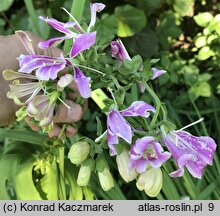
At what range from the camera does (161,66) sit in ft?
4.38

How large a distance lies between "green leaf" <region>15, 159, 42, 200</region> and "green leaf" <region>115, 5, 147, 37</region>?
48 centimetres

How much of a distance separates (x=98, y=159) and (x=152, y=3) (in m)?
0.81

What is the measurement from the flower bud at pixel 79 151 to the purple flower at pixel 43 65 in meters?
0.10

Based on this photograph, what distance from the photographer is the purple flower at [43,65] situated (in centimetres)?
51

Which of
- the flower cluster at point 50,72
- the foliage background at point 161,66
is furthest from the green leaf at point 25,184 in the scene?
the flower cluster at point 50,72

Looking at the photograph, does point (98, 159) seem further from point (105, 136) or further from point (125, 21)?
point (125, 21)

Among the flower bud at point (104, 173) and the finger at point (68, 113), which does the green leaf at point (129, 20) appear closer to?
the finger at point (68, 113)

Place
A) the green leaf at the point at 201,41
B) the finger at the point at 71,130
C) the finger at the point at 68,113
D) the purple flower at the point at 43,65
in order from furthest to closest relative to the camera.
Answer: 1. the green leaf at the point at 201,41
2. the finger at the point at 71,130
3. the finger at the point at 68,113
4. the purple flower at the point at 43,65

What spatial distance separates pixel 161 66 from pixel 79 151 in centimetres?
80

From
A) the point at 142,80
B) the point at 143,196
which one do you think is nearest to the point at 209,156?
the point at 142,80

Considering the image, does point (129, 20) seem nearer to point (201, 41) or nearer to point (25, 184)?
point (201, 41)

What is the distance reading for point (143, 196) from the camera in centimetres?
122

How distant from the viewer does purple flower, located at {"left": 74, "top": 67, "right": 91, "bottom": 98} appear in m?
0.52

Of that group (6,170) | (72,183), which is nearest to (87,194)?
(72,183)
